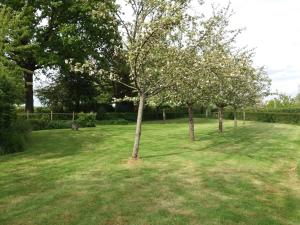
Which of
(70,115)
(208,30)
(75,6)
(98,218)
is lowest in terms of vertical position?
(98,218)

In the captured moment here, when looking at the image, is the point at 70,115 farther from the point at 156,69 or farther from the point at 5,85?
the point at 156,69

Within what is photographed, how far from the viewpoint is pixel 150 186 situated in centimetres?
1190

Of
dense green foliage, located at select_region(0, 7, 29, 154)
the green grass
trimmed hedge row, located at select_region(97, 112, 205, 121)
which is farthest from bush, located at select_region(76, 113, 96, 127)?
the green grass

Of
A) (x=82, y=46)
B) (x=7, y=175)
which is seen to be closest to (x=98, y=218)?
(x=7, y=175)

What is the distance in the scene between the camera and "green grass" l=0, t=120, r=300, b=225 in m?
8.97

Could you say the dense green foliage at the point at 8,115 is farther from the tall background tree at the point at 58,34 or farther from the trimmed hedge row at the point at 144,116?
the trimmed hedge row at the point at 144,116

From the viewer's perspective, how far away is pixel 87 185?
39.1 ft

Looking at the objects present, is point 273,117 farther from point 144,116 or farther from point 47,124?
point 47,124

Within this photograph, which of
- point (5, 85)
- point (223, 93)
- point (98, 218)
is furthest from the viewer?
point (223, 93)

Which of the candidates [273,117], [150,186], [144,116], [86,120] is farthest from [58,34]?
[273,117]

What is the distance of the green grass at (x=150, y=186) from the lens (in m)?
8.97

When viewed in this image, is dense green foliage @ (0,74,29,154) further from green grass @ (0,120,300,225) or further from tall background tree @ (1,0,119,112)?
tall background tree @ (1,0,119,112)

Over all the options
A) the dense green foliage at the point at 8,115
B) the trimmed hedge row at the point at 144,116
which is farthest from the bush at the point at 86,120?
the dense green foliage at the point at 8,115

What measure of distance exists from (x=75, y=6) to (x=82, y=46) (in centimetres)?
442
